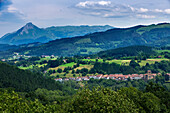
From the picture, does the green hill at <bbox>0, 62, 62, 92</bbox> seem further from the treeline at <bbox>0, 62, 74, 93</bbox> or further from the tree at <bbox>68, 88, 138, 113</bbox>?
the tree at <bbox>68, 88, 138, 113</bbox>


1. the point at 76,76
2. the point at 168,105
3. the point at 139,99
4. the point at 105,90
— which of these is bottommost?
the point at 76,76

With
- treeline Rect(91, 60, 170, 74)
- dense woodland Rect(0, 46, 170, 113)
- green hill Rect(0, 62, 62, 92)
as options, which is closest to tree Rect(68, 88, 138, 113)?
dense woodland Rect(0, 46, 170, 113)

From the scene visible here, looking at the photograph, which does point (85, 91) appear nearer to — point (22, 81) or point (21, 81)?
point (22, 81)

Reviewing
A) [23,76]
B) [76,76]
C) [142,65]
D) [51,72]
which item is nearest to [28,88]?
[23,76]

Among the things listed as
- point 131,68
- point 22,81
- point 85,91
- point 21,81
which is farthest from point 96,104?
point 131,68

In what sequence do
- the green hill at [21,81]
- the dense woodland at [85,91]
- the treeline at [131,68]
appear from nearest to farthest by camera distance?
the dense woodland at [85,91] → the green hill at [21,81] → the treeline at [131,68]

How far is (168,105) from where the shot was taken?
44.2 meters

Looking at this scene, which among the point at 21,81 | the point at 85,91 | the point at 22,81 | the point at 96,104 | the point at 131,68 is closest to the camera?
the point at 96,104

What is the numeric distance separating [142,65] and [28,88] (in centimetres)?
9088

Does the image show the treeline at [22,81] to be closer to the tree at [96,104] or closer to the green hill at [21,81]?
the green hill at [21,81]

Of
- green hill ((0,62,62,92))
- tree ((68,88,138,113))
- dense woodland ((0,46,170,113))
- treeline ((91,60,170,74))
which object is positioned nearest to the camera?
tree ((68,88,138,113))

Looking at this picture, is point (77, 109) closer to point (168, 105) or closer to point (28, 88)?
point (168, 105)

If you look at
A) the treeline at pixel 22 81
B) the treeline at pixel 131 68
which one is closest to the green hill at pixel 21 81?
the treeline at pixel 22 81

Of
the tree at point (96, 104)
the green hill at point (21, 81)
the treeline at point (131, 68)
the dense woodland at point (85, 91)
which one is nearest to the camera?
the tree at point (96, 104)
